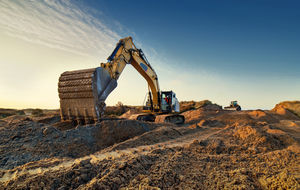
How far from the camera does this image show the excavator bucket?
22.8 ft

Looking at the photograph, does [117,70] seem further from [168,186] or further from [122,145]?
[168,186]

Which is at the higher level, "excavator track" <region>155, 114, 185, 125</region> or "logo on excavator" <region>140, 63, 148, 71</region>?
"logo on excavator" <region>140, 63, 148, 71</region>

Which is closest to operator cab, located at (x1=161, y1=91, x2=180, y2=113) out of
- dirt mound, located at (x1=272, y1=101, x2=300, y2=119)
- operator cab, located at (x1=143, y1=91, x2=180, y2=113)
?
operator cab, located at (x1=143, y1=91, x2=180, y2=113)

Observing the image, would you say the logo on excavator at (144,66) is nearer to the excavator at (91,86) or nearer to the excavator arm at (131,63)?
the excavator arm at (131,63)

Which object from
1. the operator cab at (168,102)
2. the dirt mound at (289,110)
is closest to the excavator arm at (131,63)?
the operator cab at (168,102)

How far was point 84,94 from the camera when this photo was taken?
7004 mm

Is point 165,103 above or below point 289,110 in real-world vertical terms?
above

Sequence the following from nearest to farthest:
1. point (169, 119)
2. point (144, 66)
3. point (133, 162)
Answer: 1. point (133, 162)
2. point (144, 66)
3. point (169, 119)

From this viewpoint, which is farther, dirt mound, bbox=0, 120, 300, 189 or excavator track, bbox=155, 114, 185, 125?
excavator track, bbox=155, 114, 185, 125

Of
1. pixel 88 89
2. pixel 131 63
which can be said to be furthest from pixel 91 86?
pixel 131 63

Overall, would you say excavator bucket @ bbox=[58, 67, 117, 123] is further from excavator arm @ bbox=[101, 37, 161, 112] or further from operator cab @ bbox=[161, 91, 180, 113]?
operator cab @ bbox=[161, 91, 180, 113]

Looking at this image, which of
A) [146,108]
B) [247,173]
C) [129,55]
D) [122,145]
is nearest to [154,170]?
[247,173]

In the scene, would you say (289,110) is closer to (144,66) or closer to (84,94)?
(144,66)

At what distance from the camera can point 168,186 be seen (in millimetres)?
2412
